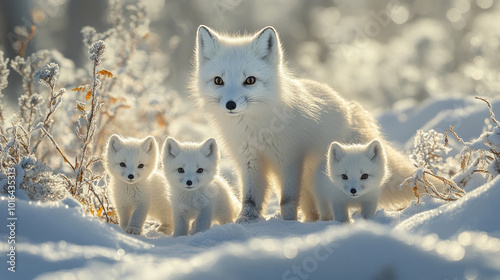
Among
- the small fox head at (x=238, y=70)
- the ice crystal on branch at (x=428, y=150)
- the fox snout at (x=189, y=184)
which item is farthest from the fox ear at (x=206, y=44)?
the ice crystal on branch at (x=428, y=150)

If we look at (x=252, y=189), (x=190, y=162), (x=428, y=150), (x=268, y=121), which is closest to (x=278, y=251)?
(x=190, y=162)

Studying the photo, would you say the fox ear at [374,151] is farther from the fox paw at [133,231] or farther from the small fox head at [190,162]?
the fox paw at [133,231]

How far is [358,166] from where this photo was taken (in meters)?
3.21

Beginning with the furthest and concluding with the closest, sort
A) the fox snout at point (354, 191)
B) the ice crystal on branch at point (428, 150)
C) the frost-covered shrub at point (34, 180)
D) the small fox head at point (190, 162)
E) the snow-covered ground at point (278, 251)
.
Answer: the ice crystal on branch at point (428, 150) → the small fox head at point (190, 162) → the fox snout at point (354, 191) → the frost-covered shrub at point (34, 180) → the snow-covered ground at point (278, 251)

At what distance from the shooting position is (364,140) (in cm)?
399

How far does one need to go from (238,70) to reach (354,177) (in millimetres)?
982

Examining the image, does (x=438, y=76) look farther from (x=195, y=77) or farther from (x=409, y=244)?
(x=409, y=244)

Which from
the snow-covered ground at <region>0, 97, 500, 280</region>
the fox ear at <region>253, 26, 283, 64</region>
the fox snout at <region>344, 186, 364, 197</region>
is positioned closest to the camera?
the snow-covered ground at <region>0, 97, 500, 280</region>

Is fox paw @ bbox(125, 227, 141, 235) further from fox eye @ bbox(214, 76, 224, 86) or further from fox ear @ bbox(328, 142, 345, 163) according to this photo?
fox ear @ bbox(328, 142, 345, 163)

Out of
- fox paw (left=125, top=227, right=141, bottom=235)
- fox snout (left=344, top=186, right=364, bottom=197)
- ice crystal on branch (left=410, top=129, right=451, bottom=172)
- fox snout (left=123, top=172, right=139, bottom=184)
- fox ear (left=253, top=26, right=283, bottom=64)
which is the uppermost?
fox ear (left=253, top=26, right=283, bottom=64)

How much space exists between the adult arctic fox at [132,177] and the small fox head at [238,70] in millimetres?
571

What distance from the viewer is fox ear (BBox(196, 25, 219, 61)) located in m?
3.64

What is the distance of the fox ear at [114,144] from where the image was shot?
139 inches

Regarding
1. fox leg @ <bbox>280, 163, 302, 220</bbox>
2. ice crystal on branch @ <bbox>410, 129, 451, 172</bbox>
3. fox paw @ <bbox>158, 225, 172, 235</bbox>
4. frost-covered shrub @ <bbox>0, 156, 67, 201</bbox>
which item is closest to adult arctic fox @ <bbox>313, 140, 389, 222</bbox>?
fox leg @ <bbox>280, 163, 302, 220</bbox>
